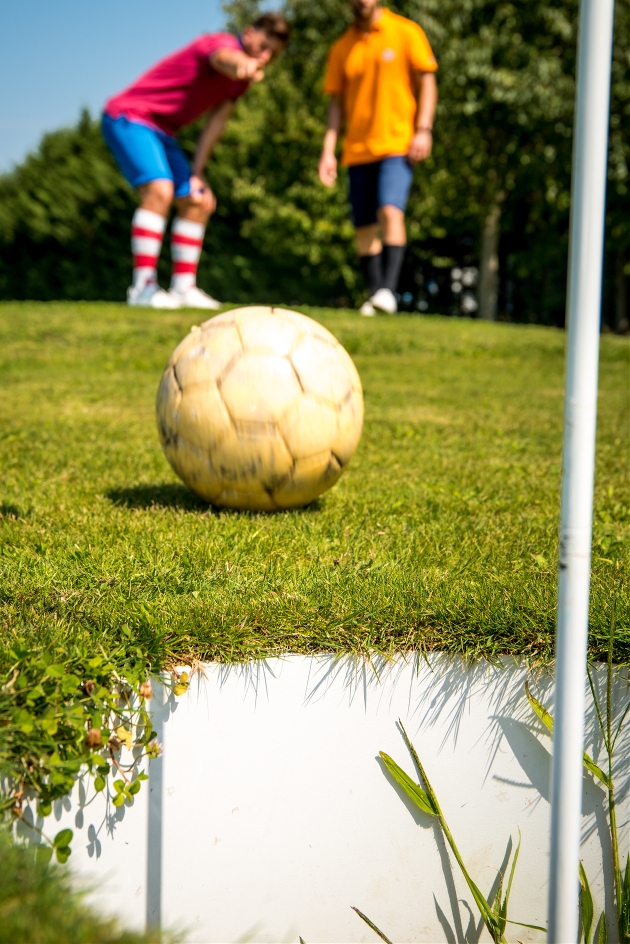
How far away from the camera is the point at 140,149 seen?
906 cm

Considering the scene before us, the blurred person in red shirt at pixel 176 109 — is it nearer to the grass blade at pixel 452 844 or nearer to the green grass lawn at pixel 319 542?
the green grass lawn at pixel 319 542

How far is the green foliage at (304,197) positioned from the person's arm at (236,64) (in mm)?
10589

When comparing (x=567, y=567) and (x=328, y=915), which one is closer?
(x=567, y=567)

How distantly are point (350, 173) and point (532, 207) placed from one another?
14.1m

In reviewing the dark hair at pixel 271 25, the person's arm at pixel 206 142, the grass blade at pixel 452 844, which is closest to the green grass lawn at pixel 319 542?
the grass blade at pixel 452 844

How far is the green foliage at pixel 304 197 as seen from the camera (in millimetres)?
18734

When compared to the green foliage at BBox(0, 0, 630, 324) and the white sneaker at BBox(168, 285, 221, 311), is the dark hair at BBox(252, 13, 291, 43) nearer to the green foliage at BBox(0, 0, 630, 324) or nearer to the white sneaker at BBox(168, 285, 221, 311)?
the white sneaker at BBox(168, 285, 221, 311)

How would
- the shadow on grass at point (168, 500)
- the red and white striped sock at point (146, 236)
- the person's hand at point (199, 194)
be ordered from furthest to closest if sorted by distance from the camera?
the person's hand at point (199, 194) → the red and white striped sock at point (146, 236) → the shadow on grass at point (168, 500)

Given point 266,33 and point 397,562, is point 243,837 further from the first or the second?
point 266,33

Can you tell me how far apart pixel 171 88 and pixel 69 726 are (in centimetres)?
864

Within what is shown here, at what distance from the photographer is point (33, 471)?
421cm

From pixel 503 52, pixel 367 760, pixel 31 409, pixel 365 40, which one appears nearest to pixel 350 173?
pixel 365 40

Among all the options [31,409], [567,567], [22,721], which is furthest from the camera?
[31,409]

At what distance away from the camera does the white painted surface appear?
2.34 m
